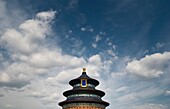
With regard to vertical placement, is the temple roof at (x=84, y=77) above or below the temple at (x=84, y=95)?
above

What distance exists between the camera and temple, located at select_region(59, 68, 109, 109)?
157 feet

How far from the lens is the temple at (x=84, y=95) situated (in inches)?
1885

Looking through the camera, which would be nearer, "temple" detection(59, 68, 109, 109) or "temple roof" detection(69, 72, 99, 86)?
"temple" detection(59, 68, 109, 109)

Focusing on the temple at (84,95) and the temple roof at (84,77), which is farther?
the temple roof at (84,77)

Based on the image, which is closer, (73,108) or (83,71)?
(73,108)

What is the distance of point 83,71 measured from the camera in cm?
5428

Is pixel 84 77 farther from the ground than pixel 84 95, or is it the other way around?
pixel 84 77

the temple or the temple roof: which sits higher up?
the temple roof

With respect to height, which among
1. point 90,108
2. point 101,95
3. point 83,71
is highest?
point 83,71

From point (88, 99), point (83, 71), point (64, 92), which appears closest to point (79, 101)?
point (88, 99)

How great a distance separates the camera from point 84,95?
4947cm

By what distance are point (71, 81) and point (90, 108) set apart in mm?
7915

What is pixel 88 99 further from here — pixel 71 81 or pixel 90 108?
pixel 71 81

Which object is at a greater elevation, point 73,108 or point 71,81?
point 71,81
